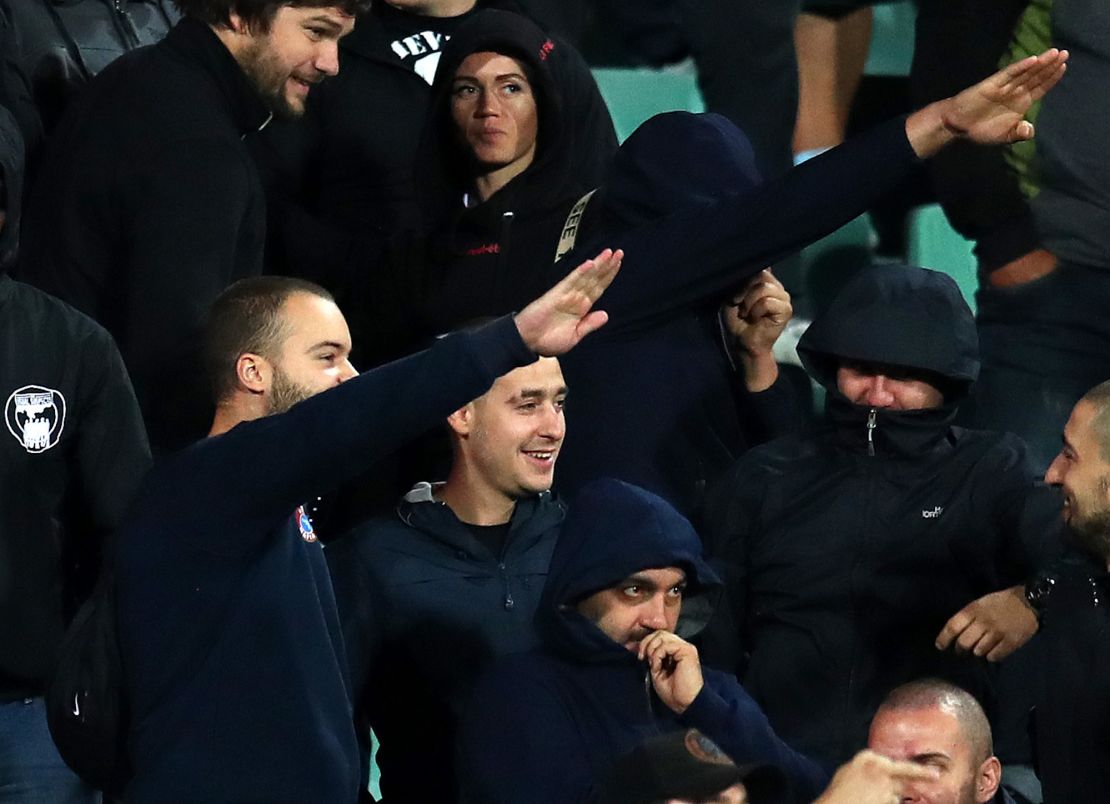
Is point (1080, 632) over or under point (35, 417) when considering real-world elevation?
under

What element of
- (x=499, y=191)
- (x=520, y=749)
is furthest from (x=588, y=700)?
(x=499, y=191)

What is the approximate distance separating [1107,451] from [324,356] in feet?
4.80

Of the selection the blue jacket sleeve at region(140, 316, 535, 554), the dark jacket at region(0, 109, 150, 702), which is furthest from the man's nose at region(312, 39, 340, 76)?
the blue jacket sleeve at region(140, 316, 535, 554)

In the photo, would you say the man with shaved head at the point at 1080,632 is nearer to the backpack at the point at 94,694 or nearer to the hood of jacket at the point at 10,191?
the backpack at the point at 94,694

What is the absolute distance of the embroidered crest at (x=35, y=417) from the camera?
167 inches

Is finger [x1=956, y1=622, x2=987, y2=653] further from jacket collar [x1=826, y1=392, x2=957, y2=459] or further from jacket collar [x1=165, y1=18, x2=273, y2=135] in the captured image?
jacket collar [x1=165, y1=18, x2=273, y2=135]

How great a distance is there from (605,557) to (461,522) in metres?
0.53

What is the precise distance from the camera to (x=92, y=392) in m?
4.30

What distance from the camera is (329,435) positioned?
10.9 ft

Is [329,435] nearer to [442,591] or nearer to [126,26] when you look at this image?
[442,591]

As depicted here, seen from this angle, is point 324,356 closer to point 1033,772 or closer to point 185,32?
point 185,32

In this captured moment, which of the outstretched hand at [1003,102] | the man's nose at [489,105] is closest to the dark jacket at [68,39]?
the man's nose at [489,105]

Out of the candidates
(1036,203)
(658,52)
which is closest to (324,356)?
(1036,203)

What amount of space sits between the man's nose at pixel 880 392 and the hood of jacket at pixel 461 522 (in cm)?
65
